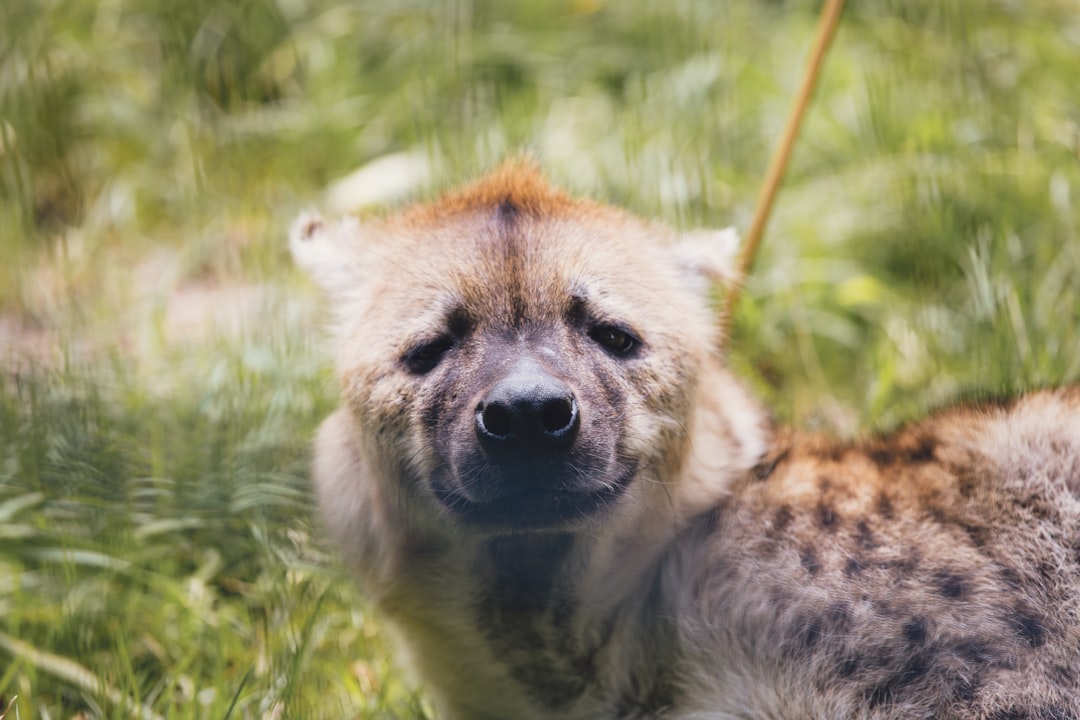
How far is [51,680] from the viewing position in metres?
3.36

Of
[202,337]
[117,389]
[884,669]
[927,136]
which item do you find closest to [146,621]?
[117,389]

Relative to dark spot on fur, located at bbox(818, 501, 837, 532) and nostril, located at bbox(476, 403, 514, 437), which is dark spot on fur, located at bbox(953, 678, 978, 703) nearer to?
dark spot on fur, located at bbox(818, 501, 837, 532)

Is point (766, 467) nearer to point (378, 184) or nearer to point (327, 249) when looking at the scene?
point (327, 249)

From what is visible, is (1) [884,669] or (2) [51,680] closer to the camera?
(1) [884,669]

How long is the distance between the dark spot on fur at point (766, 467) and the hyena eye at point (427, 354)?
0.95m

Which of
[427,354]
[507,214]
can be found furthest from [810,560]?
[507,214]

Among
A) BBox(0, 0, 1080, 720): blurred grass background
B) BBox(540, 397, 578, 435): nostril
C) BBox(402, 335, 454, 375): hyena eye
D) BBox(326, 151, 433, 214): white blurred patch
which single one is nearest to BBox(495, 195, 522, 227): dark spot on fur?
BBox(402, 335, 454, 375): hyena eye

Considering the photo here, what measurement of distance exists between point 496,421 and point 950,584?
121 cm

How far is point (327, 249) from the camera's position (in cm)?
347

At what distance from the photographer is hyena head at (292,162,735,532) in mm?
2680

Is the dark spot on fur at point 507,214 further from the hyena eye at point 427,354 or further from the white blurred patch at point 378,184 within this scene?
the white blurred patch at point 378,184

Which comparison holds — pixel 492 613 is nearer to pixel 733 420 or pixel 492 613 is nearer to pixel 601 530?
pixel 601 530

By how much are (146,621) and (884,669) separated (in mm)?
2330

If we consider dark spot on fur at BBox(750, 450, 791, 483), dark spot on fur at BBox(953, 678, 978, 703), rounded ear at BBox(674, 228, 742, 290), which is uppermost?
rounded ear at BBox(674, 228, 742, 290)
